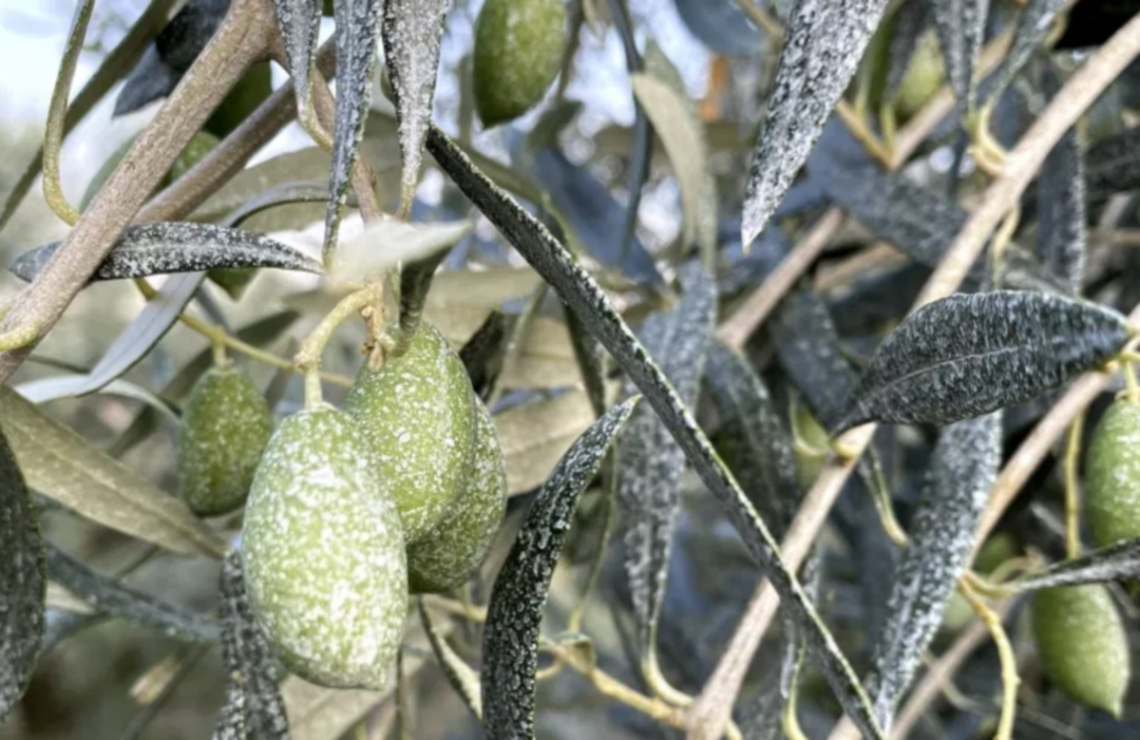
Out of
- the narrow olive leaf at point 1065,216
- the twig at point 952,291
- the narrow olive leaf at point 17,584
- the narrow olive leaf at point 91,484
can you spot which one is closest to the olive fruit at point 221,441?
the narrow olive leaf at point 91,484

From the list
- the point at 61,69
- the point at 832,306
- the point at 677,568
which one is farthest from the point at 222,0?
the point at 677,568

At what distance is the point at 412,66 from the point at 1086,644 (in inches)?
20.1

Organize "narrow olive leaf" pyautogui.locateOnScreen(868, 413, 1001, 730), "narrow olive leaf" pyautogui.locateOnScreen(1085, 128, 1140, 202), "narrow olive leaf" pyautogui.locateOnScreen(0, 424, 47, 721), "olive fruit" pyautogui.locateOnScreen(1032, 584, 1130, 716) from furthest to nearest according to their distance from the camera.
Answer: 1. "narrow olive leaf" pyautogui.locateOnScreen(1085, 128, 1140, 202)
2. "olive fruit" pyautogui.locateOnScreen(1032, 584, 1130, 716)
3. "narrow olive leaf" pyautogui.locateOnScreen(868, 413, 1001, 730)
4. "narrow olive leaf" pyautogui.locateOnScreen(0, 424, 47, 721)

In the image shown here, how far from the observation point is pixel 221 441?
57 centimetres

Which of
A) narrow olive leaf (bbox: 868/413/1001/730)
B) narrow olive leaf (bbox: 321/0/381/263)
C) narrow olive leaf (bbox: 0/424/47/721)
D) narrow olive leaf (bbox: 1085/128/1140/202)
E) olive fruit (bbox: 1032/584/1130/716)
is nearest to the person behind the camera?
narrow olive leaf (bbox: 321/0/381/263)

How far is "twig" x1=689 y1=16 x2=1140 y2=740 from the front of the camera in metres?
0.50

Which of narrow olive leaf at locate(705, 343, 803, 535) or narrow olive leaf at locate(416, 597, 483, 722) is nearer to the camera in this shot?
narrow olive leaf at locate(416, 597, 483, 722)

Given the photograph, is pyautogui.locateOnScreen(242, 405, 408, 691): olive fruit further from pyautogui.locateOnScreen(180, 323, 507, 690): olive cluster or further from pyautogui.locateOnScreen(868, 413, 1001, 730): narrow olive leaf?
pyautogui.locateOnScreen(868, 413, 1001, 730): narrow olive leaf

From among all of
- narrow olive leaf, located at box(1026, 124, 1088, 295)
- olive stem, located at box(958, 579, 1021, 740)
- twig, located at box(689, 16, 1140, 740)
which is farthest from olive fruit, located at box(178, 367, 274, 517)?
narrow olive leaf, located at box(1026, 124, 1088, 295)

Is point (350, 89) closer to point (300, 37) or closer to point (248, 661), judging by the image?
point (300, 37)

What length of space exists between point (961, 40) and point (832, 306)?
0.37 meters

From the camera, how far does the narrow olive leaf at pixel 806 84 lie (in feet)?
1.13

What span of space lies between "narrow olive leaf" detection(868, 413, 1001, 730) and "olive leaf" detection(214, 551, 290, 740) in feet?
0.88

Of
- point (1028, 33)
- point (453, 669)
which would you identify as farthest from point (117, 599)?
point (1028, 33)
